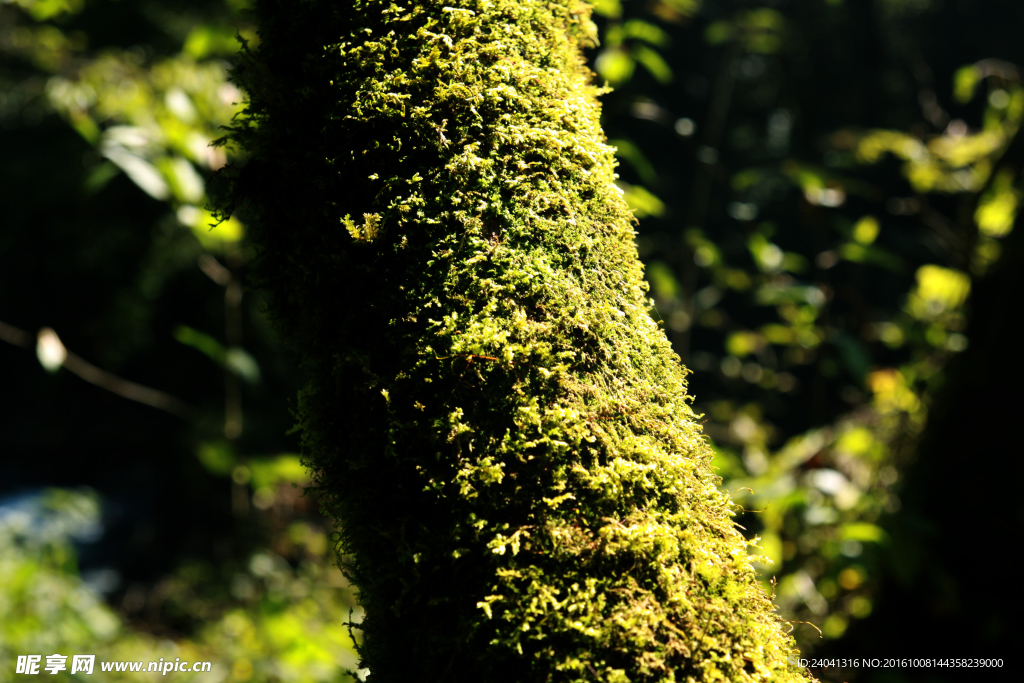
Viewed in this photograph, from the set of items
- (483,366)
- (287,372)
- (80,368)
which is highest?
(287,372)

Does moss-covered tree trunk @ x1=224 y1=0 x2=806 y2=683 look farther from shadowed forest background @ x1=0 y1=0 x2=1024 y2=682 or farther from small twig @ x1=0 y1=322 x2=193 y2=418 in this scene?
small twig @ x1=0 y1=322 x2=193 y2=418

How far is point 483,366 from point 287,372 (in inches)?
142

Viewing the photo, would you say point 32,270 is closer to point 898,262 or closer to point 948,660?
point 898,262

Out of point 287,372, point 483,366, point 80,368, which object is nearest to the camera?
point 483,366

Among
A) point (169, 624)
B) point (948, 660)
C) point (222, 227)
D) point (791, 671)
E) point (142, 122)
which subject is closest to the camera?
point (791, 671)

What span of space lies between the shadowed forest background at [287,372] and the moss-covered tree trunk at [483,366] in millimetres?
92

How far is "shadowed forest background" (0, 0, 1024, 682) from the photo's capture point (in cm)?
189

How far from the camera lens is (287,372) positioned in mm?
3914

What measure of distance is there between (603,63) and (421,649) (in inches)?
61.2

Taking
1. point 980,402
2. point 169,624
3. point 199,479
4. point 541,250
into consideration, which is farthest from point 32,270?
point 980,402

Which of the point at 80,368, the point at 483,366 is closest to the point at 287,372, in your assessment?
the point at 80,368

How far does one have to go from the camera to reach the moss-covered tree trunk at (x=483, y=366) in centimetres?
56

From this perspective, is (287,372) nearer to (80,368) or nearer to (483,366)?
(80,368)

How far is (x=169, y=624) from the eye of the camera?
3.26 m
